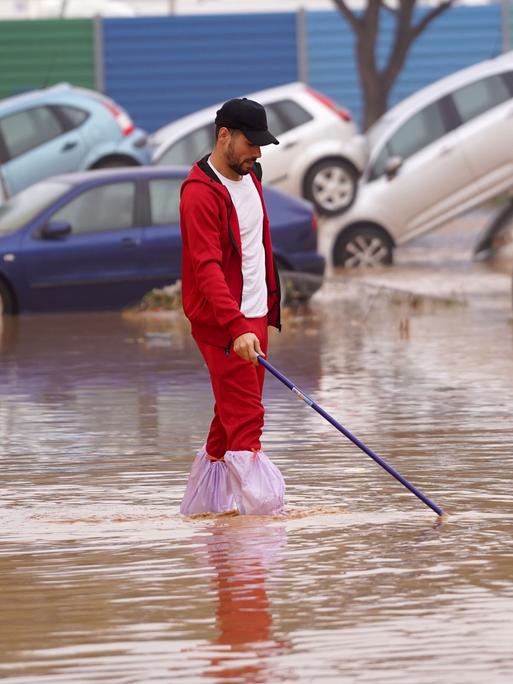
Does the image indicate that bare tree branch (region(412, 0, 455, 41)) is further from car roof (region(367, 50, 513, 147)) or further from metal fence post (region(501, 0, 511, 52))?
car roof (region(367, 50, 513, 147))

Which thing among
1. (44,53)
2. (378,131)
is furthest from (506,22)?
(378,131)

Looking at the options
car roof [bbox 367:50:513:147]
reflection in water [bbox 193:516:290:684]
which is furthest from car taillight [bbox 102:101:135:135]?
reflection in water [bbox 193:516:290:684]

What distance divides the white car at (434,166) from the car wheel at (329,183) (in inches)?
126

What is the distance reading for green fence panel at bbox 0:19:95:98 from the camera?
1334 inches

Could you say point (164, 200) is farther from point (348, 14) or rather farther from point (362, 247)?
point (348, 14)

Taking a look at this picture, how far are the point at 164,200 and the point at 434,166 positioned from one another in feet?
16.9

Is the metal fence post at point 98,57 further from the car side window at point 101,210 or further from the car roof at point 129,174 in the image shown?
the car side window at point 101,210

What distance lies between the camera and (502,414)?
1147 cm

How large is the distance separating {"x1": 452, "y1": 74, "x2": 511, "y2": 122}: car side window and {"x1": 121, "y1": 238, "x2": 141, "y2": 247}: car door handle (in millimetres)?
6054

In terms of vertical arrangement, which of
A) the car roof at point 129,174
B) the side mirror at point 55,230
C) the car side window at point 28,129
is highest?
the car side window at point 28,129

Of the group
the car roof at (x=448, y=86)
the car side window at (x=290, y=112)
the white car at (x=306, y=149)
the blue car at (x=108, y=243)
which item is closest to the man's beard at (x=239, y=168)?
the blue car at (x=108, y=243)

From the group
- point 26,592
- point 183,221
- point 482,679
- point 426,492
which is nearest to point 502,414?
point 426,492

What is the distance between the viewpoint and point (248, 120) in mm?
8055

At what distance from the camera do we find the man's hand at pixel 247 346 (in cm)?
794
